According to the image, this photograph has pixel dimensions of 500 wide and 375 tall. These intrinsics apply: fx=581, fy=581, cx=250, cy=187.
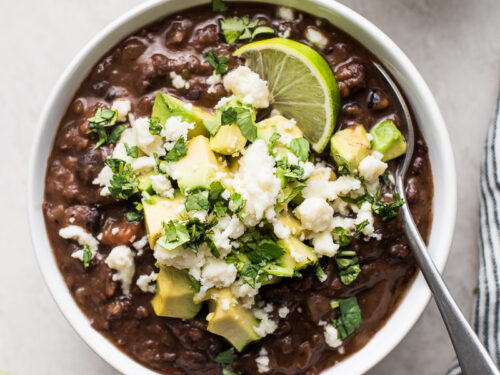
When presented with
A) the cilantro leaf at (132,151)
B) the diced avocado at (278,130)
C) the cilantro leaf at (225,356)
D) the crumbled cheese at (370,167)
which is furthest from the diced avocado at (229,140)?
the cilantro leaf at (225,356)

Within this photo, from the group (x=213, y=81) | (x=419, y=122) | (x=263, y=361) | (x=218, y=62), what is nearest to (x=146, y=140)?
(x=213, y=81)

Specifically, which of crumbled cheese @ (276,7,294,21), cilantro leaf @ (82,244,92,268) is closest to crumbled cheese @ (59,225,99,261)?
cilantro leaf @ (82,244,92,268)

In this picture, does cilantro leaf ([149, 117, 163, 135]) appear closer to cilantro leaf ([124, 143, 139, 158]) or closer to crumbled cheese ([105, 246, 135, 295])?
cilantro leaf ([124, 143, 139, 158])

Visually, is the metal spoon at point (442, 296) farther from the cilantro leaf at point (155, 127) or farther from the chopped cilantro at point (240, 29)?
the cilantro leaf at point (155, 127)

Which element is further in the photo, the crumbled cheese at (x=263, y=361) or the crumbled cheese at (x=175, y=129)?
the crumbled cheese at (x=263, y=361)

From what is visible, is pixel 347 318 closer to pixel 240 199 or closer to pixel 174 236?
pixel 240 199

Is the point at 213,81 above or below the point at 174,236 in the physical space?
above

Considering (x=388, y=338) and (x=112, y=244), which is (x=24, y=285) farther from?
(x=388, y=338)
